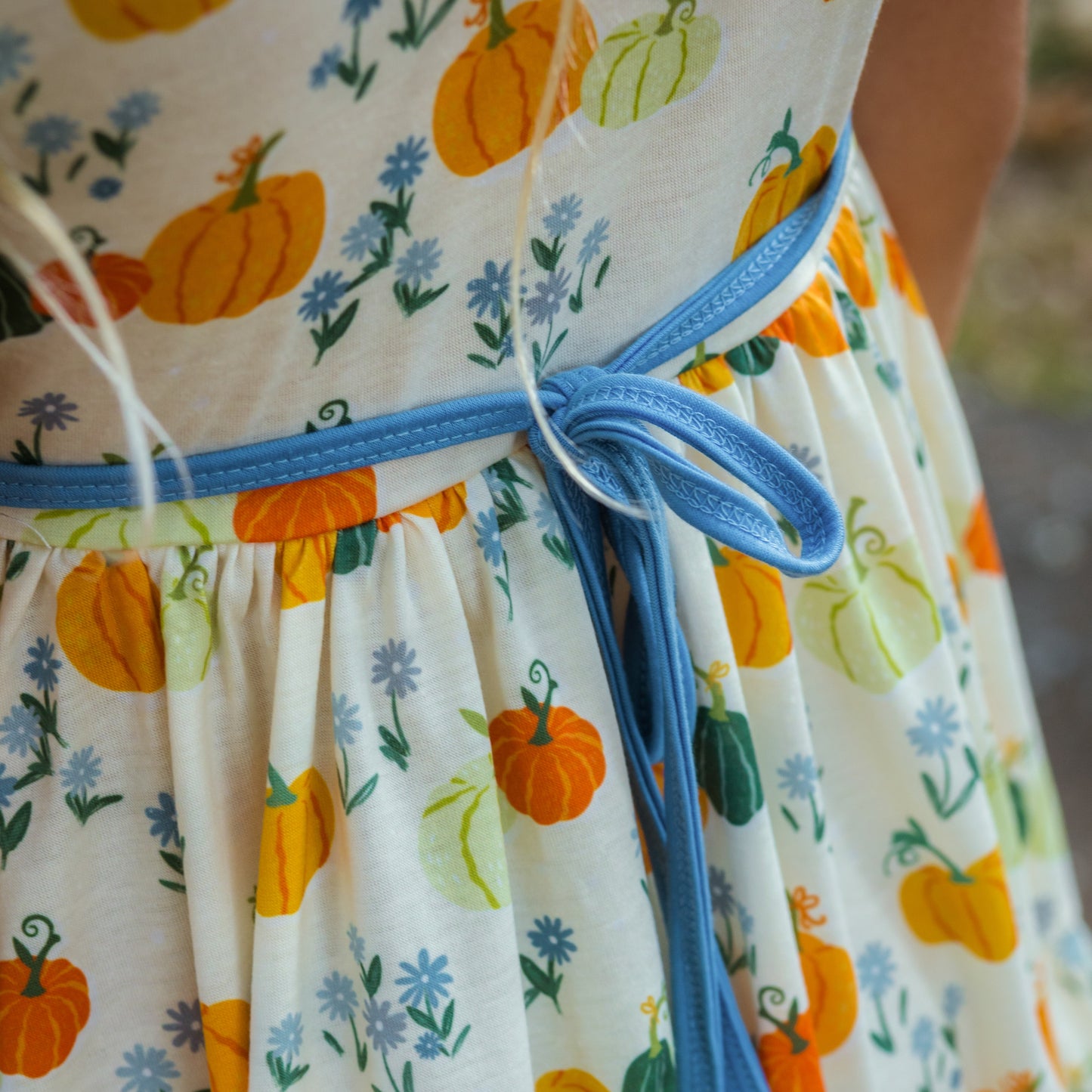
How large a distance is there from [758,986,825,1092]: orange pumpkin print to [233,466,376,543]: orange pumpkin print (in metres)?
0.37

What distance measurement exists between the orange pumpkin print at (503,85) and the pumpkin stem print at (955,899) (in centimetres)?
49

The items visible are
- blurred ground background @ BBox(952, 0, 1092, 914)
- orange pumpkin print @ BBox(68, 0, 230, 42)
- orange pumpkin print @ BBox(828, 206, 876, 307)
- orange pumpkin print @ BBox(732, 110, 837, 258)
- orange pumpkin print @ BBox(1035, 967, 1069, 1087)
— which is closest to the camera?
orange pumpkin print @ BBox(68, 0, 230, 42)

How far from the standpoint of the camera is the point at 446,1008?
51 cm

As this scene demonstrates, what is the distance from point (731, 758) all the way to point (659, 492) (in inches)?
6.6

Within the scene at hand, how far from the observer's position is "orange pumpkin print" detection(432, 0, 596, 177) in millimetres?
405

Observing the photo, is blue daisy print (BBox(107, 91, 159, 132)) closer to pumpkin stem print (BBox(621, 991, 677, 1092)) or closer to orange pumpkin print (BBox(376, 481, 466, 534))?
orange pumpkin print (BBox(376, 481, 466, 534))

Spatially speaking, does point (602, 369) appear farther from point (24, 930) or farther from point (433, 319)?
point (24, 930)

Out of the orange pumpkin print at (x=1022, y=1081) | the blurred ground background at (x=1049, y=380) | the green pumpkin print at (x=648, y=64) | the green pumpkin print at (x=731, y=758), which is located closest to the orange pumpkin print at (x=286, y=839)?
the green pumpkin print at (x=731, y=758)

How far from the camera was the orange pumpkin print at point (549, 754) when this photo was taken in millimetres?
525

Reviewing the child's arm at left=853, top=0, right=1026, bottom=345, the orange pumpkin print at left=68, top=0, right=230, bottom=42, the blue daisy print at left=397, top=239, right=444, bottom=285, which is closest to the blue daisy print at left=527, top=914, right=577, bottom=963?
the blue daisy print at left=397, top=239, right=444, bottom=285

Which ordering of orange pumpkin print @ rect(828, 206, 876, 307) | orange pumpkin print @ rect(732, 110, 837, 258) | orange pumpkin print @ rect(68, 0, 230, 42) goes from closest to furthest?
orange pumpkin print @ rect(68, 0, 230, 42) → orange pumpkin print @ rect(732, 110, 837, 258) → orange pumpkin print @ rect(828, 206, 876, 307)

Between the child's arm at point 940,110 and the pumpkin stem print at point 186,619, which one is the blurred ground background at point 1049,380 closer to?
the child's arm at point 940,110

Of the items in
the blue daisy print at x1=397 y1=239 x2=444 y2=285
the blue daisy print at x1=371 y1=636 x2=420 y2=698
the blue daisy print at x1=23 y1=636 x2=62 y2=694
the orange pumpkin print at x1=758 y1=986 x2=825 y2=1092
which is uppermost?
the blue daisy print at x1=397 y1=239 x2=444 y2=285

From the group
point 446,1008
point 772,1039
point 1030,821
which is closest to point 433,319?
point 446,1008
